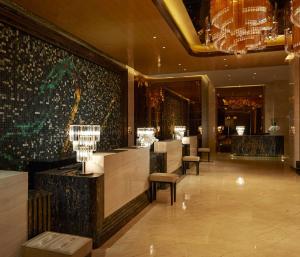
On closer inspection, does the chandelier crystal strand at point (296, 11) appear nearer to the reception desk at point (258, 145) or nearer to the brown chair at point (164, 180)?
the brown chair at point (164, 180)

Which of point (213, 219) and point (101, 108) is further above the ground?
point (101, 108)

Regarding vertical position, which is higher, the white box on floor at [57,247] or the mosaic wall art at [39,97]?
the mosaic wall art at [39,97]

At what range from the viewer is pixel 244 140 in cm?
1254

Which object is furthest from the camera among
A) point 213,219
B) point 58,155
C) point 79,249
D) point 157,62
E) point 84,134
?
point 157,62

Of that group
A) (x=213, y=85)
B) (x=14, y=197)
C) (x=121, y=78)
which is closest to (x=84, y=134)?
(x=14, y=197)

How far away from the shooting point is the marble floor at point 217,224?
3.20 metres

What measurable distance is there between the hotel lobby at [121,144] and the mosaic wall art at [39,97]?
0.07 ft

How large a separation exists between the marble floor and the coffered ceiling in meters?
3.31

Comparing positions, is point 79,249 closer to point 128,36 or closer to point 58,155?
point 58,155

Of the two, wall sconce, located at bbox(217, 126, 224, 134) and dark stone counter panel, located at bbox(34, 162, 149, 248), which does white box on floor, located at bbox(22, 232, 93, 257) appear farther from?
wall sconce, located at bbox(217, 126, 224, 134)

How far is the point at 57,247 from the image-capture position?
2258 millimetres

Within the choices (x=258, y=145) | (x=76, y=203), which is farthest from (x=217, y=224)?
(x=258, y=145)

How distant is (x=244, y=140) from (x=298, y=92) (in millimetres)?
4130

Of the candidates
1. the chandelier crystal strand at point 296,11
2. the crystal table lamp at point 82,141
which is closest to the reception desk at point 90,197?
the crystal table lamp at point 82,141
